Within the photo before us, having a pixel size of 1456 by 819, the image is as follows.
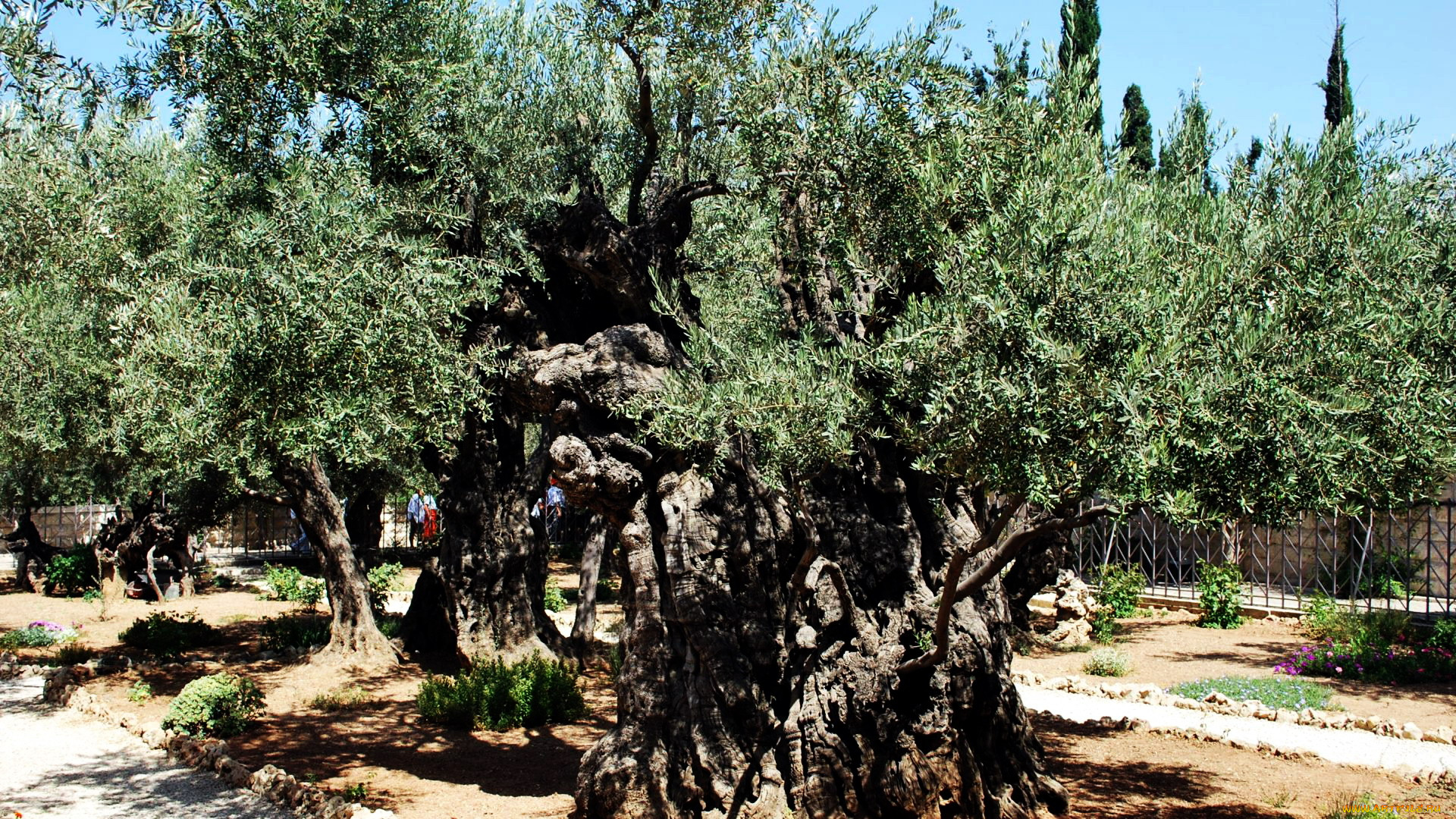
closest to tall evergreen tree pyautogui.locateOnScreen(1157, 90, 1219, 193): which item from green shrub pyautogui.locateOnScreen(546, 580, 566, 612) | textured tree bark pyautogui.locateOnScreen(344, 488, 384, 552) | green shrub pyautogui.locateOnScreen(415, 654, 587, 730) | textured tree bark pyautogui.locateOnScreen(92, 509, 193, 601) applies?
green shrub pyautogui.locateOnScreen(415, 654, 587, 730)

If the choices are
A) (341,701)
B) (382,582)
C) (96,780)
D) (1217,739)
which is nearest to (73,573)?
(382,582)

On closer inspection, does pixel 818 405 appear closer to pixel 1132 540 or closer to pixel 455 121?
pixel 455 121

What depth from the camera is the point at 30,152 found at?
8445 millimetres

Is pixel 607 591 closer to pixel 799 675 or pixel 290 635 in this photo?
pixel 290 635

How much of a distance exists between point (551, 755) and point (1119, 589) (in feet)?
39.3

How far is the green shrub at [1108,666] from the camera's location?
14.1 metres

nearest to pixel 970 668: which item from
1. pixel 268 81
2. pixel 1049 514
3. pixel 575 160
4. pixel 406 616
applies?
pixel 1049 514

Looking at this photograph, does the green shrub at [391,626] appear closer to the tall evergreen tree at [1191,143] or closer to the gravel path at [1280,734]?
the gravel path at [1280,734]

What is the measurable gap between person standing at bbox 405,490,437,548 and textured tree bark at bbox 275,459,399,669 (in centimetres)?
1851

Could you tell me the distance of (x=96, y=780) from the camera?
9.78 m

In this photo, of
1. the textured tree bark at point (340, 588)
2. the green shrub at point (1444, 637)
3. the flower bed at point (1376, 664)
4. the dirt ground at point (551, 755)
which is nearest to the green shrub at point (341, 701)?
the dirt ground at point (551, 755)

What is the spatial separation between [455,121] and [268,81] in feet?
5.90

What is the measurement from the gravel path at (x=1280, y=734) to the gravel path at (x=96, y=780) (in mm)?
8884

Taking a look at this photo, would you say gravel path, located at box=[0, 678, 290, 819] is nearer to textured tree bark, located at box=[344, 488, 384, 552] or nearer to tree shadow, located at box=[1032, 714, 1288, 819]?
tree shadow, located at box=[1032, 714, 1288, 819]
